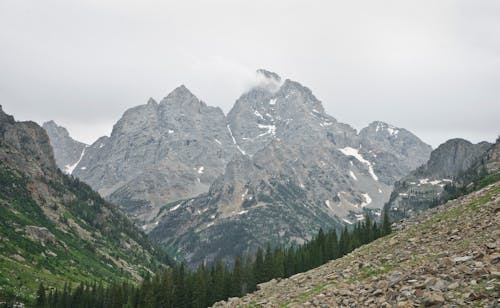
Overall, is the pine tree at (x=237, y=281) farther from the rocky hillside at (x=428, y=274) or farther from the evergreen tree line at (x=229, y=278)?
the rocky hillside at (x=428, y=274)

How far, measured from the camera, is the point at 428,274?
33625 millimetres

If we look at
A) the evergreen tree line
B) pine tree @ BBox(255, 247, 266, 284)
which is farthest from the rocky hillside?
pine tree @ BBox(255, 247, 266, 284)

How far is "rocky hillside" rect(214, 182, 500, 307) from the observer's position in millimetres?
27156

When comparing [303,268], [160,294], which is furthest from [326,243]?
[160,294]

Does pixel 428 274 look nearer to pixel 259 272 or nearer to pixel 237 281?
pixel 237 281

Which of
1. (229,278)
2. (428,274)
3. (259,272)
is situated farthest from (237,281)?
(428,274)

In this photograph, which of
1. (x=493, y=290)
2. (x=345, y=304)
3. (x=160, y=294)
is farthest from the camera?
(x=160, y=294)

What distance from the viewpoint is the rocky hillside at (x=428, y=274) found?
2716cm

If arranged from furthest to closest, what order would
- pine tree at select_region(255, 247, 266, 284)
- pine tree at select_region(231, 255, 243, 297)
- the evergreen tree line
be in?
pine tree at select_region(255, 247, 266, 284), pine tree at select_region(231, 255, 243, 297), the evergreen tree line

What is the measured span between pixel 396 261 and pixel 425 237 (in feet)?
27.0

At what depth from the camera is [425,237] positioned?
2149 inches

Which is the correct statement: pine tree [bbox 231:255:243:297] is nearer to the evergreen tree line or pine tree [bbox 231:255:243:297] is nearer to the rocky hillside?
the evergreen tree line

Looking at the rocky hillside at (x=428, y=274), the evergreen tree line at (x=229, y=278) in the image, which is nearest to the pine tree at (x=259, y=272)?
the evergreen tree line at (x=229, y=278)

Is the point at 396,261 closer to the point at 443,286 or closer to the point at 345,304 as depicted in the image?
the point at 345,304
